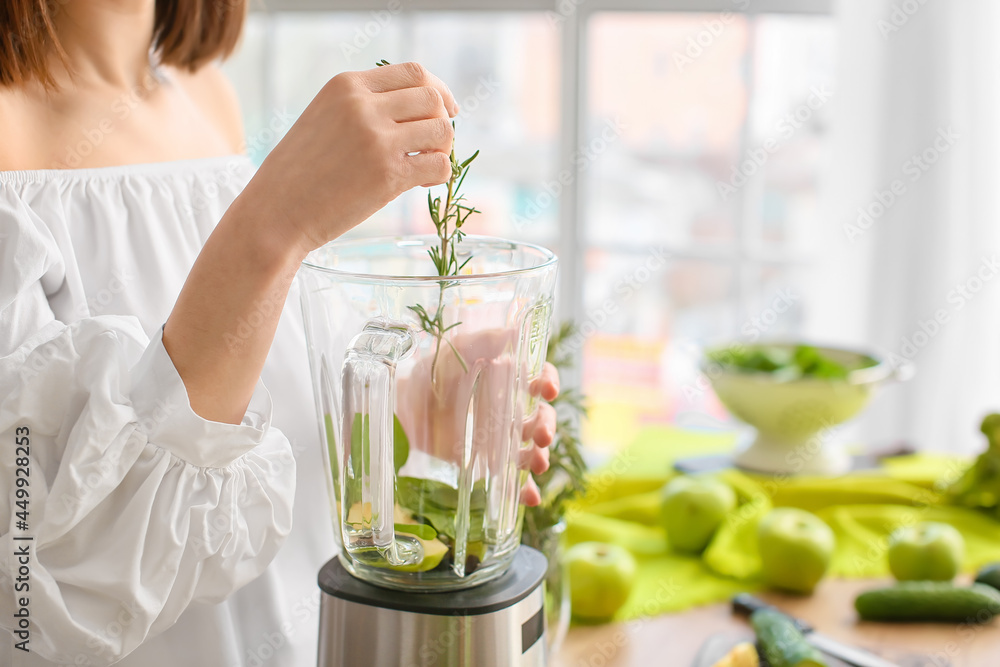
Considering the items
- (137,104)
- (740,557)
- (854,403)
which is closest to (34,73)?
(137,104)

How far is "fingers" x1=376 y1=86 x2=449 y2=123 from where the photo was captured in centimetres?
46

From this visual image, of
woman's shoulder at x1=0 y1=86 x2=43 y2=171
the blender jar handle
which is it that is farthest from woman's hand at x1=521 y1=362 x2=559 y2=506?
woman's shoulder at x1=0 y1=86 x2=43 y2=171

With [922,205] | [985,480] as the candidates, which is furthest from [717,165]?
[985,480]

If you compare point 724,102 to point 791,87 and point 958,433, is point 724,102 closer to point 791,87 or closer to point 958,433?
point 791,87

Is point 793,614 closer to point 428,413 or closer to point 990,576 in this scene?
point 990,576

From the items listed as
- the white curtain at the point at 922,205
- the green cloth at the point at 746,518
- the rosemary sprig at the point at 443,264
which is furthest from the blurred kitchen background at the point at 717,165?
the rosemary sprig at the point at 443,264

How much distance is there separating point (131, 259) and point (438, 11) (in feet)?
7.00

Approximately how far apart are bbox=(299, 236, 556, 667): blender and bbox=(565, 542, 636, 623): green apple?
13.4 inches

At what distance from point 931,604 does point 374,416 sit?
0.69 metres

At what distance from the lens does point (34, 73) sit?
0.62 meters

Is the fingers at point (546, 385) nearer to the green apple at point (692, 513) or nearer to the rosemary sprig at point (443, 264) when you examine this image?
the rosemary sprig at point (443, 264)

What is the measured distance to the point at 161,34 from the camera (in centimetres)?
80

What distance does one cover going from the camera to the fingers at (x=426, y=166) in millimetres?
473

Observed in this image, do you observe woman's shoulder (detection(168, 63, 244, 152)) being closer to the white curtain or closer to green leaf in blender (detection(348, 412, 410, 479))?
green leaf in blender (detection(348, 412, 410, 479))
